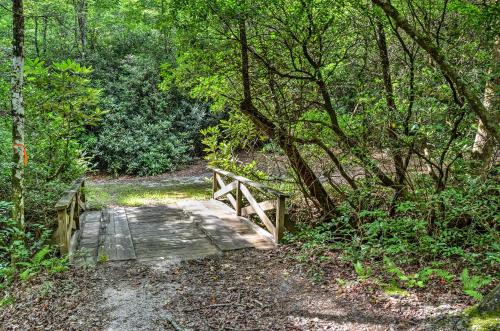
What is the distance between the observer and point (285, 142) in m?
6.75

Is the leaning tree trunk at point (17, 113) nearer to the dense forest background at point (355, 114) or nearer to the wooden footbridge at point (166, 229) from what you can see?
the dense forest background at point (355, 114)

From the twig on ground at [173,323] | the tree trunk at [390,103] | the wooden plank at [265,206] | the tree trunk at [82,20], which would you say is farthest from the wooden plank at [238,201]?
the tree trunk at [82,20]

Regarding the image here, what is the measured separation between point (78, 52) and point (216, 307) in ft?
62.3

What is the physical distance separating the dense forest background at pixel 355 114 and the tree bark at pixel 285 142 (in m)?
0.02

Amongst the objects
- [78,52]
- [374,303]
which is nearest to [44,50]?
[78,52]

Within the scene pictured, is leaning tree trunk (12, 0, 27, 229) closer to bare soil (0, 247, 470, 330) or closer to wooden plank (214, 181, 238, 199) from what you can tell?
bare soil (0, 247, 470, 330)

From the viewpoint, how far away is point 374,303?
3900 millimetres


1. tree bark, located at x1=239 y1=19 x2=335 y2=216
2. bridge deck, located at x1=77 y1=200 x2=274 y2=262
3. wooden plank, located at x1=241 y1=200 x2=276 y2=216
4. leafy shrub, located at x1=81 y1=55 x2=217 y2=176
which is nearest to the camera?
bridge deck, located at x1=77 y1=200 x2=274 y2=262

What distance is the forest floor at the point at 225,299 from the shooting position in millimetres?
3676

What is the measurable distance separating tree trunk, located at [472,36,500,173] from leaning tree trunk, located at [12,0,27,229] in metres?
6.26

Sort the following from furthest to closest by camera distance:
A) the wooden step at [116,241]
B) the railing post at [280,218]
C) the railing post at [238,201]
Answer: the railing post at [238,201] → the railing post at [280,218] → the wooden step at [116,241]

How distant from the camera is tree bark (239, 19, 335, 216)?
6.72 m

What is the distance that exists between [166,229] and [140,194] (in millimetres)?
5584

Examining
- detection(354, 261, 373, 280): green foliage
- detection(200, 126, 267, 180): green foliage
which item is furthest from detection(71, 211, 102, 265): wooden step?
detection(354, 261, 373, 280): green foliage
